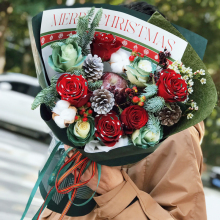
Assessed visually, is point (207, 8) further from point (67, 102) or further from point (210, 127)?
point (67, 102)

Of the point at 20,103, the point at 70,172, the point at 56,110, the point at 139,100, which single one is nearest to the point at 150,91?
the point at 139,100

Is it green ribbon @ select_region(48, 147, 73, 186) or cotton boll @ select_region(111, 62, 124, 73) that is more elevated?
cotton boll @ select_region(111, 62, 124, 73)

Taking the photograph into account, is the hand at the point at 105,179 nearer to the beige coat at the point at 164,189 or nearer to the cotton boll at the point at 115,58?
the beige coat at the point at 164,189

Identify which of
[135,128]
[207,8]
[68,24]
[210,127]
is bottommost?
[210,127]

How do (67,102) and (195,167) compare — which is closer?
(67,102)

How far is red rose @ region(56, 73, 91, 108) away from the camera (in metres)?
1.10

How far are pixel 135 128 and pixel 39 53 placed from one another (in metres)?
0.50

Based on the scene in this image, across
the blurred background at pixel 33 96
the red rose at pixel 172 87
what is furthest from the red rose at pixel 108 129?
the blurred background at pixel 33 96

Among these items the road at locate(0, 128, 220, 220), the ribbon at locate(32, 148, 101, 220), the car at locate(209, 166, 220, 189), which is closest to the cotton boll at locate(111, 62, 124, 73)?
the ribbon at locate(32, 148, 101, 220)

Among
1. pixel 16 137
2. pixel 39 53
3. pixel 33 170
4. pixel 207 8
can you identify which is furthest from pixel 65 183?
pixel 207 8

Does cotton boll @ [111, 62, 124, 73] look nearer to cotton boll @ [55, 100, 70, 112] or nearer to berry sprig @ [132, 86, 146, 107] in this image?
berry sprig @ [132, 86, 146, 107]

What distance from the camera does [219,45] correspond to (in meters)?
8.74

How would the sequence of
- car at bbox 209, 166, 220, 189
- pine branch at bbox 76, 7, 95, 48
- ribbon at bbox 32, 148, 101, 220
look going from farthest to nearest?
car at bbox 209, 166, 220, 189
ribbon at bbox 32, 148, 101, 220
pine branch at bbox 76, 7, 95, 48

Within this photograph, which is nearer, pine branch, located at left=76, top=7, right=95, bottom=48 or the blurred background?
pine branch, located at left=76, top=7, right=95, bottom=48
